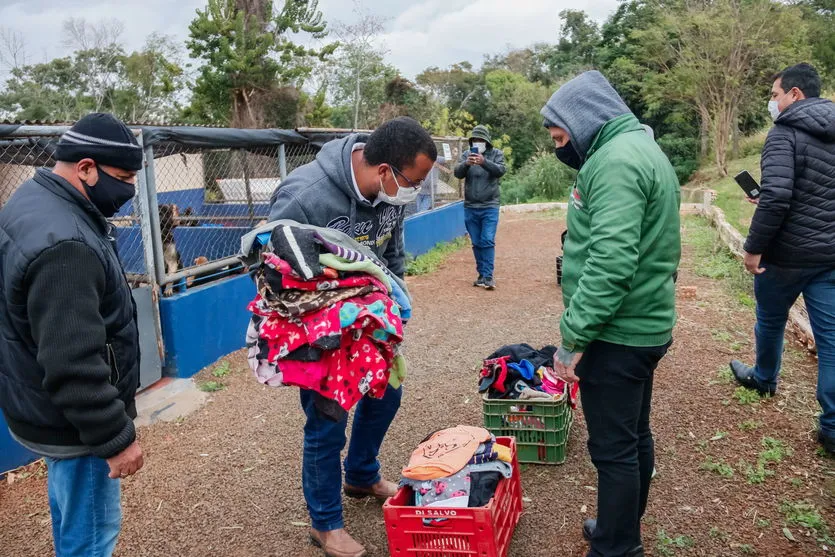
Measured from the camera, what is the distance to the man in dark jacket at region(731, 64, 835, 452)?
12.1 ft

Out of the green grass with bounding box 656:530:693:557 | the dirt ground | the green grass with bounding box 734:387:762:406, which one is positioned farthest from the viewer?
the green grass with bounding box 734:387:762:406

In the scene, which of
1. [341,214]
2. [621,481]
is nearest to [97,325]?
[341,214]

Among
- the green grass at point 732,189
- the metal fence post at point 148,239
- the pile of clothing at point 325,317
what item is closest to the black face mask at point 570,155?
the pile of clothing at point 325,317

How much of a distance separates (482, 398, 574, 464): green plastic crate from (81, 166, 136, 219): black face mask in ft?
7.75

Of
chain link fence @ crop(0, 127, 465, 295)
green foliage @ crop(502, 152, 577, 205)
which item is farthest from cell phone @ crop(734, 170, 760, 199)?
green foliage @ crop(502, 152, 577, 205)

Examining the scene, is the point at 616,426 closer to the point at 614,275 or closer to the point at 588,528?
the point at 614,275

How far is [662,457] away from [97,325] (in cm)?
320

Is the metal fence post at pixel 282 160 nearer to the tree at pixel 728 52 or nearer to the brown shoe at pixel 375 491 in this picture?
the brown shoe at pixel 375 491

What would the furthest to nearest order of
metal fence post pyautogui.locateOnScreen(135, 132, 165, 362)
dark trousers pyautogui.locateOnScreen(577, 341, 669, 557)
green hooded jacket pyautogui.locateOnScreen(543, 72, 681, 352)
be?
metal fence post pyautogui.locateOnScreen(135, 132, 165, 362)
dark trousers pyautogui.locateOnScreen(577, 341, 669, 557)
green hooded jacket pyautogui.locateOnScreen(543, 72, 681, 352)

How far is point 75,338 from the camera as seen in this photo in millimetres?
1941

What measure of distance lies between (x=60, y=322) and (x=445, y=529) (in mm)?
1663

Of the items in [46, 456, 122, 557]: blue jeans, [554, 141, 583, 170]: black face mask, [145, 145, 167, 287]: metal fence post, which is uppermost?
[554, 141, 583, 170]: black face mask

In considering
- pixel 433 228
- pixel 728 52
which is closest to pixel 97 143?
pixel 433 228

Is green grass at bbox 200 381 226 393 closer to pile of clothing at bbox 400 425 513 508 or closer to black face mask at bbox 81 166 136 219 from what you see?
pile of clothing at bbox 400 425 513 508
